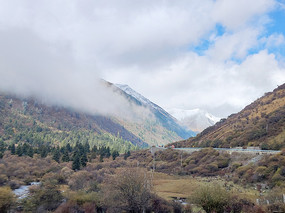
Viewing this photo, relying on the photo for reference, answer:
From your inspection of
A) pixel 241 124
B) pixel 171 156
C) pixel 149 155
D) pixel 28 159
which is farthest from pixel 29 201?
pixel 241 124

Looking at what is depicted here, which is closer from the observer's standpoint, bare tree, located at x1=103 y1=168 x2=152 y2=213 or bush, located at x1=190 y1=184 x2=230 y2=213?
bush, located at x1=190 y1=184 x2=230 y2=213

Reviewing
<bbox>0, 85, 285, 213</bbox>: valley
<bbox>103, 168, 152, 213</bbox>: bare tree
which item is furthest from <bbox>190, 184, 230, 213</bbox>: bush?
<bbox>103, 168, 152, 213</bbox>: bare tree

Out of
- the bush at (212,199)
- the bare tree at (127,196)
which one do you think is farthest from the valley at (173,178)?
the bush at (212,199)

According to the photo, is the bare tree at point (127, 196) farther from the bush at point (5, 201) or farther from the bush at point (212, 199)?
the bush at point (5, 201)

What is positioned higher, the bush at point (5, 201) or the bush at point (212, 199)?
the bush at point (212, 199)

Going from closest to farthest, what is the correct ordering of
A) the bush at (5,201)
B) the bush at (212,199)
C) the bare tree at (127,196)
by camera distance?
the bush at (5,201) < the bush at (212,199) < the bare tree at (127,196)

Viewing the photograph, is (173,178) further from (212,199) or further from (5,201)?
(5,201)

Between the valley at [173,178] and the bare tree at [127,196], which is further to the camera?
the valley at [173,178]

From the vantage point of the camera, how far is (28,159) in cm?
9212

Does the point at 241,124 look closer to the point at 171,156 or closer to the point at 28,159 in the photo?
the point at 171,156

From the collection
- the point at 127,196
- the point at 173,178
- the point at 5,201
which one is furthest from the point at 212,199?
the point at 173,178

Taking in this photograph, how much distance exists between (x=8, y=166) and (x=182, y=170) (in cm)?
5669

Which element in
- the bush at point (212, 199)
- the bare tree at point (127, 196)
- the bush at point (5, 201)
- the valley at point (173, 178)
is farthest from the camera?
the valley at point (173, 178)

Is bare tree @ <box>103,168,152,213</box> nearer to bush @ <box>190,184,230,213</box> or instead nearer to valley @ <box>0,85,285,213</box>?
valley @ <box>0,85,285,213</box>
